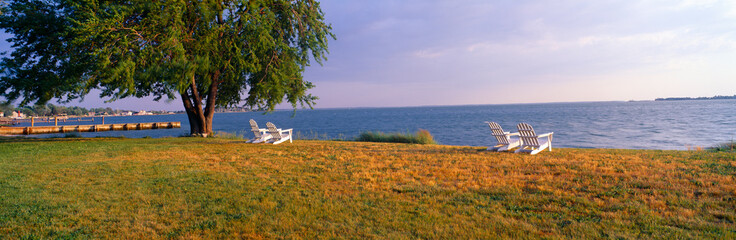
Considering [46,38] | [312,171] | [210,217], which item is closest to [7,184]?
[210,217]

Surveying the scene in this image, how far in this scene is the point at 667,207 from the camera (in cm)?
475

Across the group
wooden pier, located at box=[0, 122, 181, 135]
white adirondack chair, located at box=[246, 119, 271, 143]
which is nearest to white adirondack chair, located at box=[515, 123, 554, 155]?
white adirondack chair, located at box=[246, 119, 271, 143]

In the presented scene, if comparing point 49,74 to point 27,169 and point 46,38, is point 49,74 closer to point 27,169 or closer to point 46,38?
point 46,38

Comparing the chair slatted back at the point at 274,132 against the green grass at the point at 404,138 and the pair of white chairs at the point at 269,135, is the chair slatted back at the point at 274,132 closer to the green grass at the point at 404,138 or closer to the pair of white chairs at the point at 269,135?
the pair of white chairs at the point at 269,135

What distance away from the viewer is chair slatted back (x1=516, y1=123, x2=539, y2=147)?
1074 cm

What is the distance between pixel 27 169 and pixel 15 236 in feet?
18.3

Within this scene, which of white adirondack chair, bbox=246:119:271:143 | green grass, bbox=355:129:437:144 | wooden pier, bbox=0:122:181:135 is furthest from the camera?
wooden pier, bbox=0:122:181:135

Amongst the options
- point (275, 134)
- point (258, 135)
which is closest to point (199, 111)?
point (258, 135)

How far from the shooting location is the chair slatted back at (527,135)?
10739 millimetres

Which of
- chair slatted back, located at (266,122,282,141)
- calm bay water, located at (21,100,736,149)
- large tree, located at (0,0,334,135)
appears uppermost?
large tree, located at (0,0,334,135)

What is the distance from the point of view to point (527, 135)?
10844 mm

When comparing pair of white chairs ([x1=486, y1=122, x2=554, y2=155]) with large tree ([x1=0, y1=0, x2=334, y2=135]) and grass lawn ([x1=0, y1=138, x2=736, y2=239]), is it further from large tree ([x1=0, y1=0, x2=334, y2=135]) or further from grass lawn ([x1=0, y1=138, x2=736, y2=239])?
large tree ([x1=0, y1=0, x2=334, y2=135])

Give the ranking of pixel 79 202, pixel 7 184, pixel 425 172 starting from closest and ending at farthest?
pixel 79 202
pixel 7 184
pixel 425 172

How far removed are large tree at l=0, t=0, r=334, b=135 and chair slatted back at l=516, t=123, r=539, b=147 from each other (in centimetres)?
964
